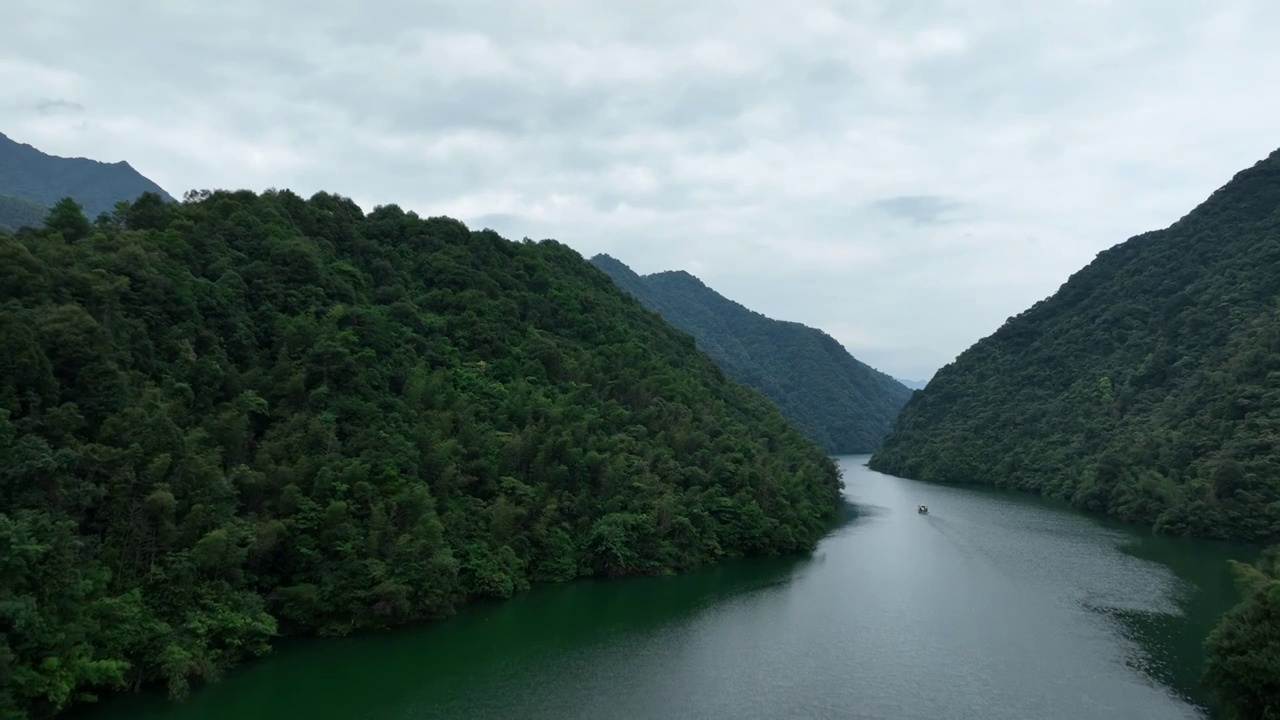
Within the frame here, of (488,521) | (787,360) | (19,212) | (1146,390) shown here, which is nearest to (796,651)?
(488,521)

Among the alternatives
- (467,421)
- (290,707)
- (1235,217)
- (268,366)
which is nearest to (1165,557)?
(467,421)

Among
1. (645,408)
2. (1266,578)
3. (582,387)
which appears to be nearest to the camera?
(1266,578)

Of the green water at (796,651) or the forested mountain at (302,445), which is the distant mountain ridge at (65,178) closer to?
the forested mountain at (302,445)

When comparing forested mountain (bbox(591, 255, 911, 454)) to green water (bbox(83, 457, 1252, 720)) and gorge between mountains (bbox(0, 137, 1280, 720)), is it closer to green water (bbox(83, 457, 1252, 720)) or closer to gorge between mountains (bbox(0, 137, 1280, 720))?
gorge between mountains (bbox(0, 137, 1280, 720))

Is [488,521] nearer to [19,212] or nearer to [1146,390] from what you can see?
[1146,390]

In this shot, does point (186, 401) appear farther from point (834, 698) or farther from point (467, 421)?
point (834, 698)

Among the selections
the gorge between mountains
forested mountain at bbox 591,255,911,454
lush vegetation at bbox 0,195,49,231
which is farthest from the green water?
forested mountain at bbox 591,255,911,454

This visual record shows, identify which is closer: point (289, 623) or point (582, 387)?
point (289, 623)

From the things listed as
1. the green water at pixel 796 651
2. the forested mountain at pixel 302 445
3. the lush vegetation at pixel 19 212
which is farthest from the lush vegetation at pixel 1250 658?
the lush vegetation at pixel 19 212
